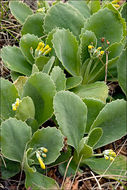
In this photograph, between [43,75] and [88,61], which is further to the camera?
[88,61]

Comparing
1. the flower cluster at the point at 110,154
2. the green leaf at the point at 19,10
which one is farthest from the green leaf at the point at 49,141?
the green leaf at the point at 19,10

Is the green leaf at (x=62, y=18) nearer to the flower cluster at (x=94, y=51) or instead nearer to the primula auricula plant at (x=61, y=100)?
the primula auricula plant at (x=61, y=100)

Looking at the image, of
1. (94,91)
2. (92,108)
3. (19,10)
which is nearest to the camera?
(92,108)

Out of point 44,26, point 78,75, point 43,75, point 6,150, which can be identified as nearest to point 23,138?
point 6,150

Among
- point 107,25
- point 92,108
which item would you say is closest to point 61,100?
point 92,108

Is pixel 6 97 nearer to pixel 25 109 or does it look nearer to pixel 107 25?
pixel 25 109

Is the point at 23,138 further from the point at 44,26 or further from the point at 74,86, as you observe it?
the point at 44,26

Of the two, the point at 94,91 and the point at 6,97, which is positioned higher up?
the point at 6,97
